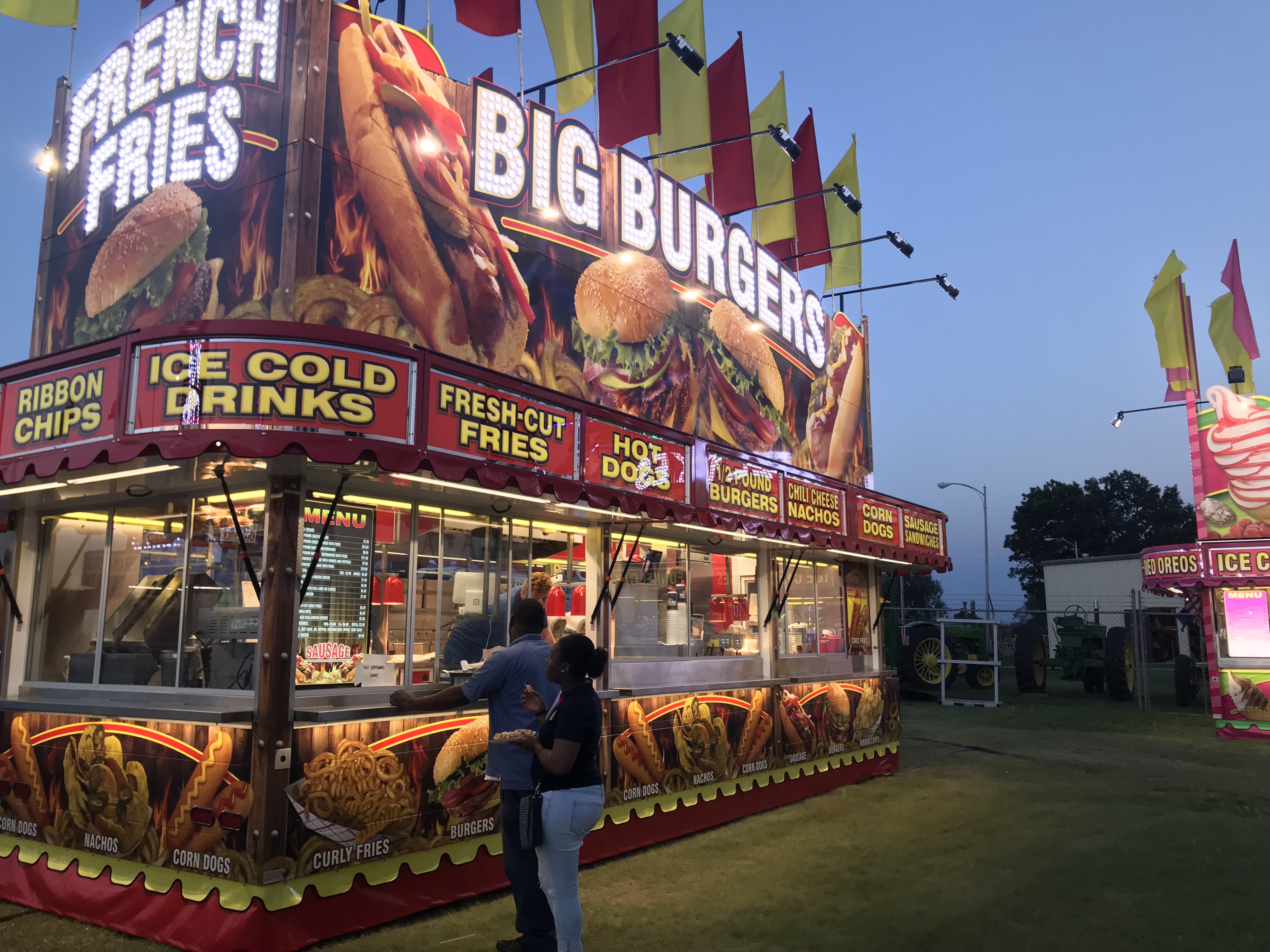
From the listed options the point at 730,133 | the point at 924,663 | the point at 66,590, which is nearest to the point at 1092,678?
the point at 924,663

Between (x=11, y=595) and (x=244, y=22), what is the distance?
16.0 feet

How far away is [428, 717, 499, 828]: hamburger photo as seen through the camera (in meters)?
6.79

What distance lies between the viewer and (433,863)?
664cm

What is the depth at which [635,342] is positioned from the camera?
10.7m

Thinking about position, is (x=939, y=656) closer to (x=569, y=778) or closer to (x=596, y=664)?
(x=596, y=664)

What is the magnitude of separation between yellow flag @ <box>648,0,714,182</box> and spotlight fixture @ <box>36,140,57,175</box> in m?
6.90

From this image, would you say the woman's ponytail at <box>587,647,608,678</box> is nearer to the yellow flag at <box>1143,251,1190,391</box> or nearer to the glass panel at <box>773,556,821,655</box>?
the glass panel at <box>773,556,821,655</box>

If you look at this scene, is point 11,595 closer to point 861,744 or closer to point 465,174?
point 465,174

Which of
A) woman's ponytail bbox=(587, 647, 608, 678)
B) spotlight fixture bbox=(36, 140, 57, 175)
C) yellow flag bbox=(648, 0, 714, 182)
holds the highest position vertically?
yellow flag bbox=(648, 0, 714, 182)

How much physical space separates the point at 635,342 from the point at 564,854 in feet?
22.7

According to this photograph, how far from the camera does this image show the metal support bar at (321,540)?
618cm

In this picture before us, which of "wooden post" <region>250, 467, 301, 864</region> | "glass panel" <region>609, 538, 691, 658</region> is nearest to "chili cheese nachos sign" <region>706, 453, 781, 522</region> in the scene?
"glass panel" <region>609, 538, 691, 658</region>

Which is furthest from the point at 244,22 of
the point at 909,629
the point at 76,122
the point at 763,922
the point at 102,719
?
the point at 909,629

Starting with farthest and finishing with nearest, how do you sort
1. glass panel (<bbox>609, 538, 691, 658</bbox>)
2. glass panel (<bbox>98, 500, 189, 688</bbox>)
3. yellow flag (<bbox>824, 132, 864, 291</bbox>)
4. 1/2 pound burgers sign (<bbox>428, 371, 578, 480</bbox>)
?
yellow flag (<bbox>824, 132, 864, 291</bbox>) → glass panel (<bbox>609, 538, 691, 658</bbox>) → glass panel (<bbox>98, 500, 189, 688</bbox>) → 1/2 pound burgers sign (<bbox>428, 371, 578, 480</bbox>)
